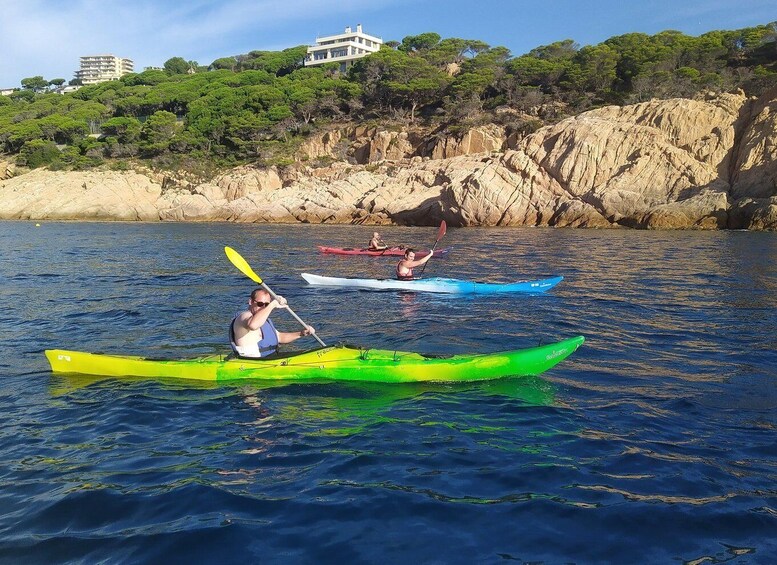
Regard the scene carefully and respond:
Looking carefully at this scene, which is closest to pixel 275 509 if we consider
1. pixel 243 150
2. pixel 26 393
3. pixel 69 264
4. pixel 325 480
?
pixel 325 480

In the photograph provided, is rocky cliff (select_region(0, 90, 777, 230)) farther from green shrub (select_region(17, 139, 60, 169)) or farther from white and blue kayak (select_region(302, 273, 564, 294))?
white and blue kayak (select_region(302, 273, 564, 294))

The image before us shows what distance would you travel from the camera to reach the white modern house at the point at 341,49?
88.1 meters

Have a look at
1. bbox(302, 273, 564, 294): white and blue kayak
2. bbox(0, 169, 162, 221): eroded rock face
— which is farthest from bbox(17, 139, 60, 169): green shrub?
bbox(302, 273, 564, 294): white and blue kayak

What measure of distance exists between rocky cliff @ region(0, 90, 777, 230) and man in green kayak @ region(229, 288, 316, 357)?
26819 millimetres

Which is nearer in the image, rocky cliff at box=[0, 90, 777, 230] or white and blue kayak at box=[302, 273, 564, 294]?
white and blue kayak at box=[302, 273, 564, 294]

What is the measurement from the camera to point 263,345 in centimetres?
725

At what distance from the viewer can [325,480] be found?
14.9 feet

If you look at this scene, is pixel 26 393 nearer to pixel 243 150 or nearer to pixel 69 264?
pixel 69 264

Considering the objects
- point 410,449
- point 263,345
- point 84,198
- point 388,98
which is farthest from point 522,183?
point 84,198

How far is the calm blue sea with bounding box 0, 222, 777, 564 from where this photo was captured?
376cm

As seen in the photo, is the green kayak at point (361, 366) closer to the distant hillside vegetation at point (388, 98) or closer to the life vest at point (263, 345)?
the life vest at point (263, 345)

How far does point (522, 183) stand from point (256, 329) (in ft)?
96.2

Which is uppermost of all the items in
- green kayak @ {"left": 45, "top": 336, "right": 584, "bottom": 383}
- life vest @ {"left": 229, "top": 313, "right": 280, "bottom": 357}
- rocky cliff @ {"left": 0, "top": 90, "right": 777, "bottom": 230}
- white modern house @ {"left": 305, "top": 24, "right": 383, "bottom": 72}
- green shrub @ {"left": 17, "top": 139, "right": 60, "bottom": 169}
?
white modern house @ {"left": 305, "top": 24, "right": 383, "bottom": 72}

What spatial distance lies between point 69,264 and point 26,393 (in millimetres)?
13008
